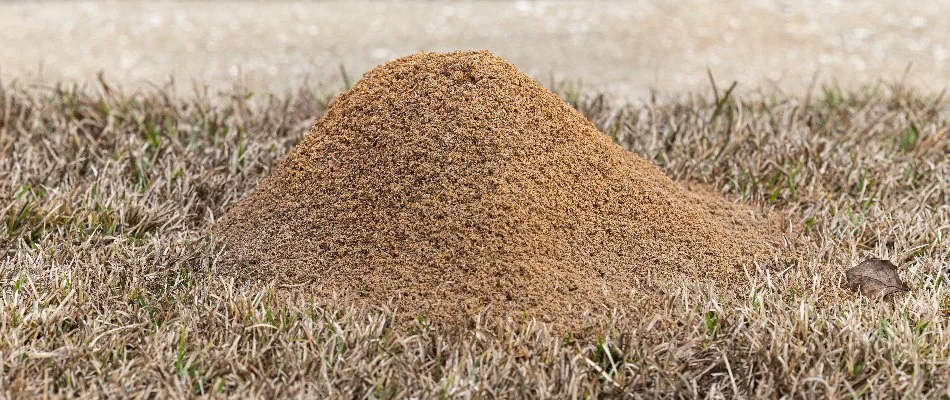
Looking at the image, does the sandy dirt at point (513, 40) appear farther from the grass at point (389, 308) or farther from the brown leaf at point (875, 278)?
the brown leaf at point (875, 278)

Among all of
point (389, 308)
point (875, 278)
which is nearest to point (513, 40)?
point (875, 278)

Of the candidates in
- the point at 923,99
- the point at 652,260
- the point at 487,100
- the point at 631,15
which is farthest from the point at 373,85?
the point at 631,15

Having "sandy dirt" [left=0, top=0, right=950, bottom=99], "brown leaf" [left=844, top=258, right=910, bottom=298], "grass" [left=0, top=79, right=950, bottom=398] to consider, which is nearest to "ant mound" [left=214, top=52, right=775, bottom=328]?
"grass" [left=0, top=79, right=950, bottom=398]

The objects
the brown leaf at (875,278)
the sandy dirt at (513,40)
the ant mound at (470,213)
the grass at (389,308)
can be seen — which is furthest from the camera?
the sandy dirt at (513,40)

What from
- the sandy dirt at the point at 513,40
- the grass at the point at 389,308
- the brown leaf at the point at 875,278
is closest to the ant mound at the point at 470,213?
the grass at the point at 389,308

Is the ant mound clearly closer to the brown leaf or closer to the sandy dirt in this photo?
the brown leaf
